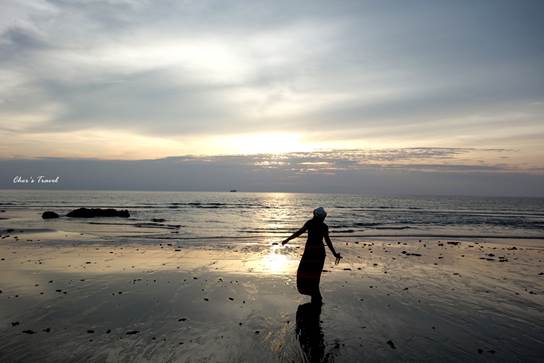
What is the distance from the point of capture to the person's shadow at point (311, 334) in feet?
23.2

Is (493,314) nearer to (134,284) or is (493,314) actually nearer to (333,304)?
(333,304)

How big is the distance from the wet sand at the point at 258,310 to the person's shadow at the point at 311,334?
1.0 inches

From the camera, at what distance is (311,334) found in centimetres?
812

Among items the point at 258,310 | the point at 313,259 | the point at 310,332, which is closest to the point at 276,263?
the point at 313,259

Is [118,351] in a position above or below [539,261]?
above

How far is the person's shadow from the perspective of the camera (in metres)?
7.08

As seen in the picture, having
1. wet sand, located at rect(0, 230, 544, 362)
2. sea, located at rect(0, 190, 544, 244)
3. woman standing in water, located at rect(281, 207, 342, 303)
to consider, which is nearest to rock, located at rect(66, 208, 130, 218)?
sea, located at rect(0, 190, 544, 244)

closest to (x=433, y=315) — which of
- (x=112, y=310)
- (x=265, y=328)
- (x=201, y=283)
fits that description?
(x=265, y=328)

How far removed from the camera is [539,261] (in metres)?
19.3

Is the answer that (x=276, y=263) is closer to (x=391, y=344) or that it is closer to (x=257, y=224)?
(x=391, y=344)

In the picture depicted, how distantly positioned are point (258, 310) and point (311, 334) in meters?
2.15

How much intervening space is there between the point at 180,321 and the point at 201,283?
3998 mm

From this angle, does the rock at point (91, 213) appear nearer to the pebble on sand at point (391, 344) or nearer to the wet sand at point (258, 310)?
the wet sand at point (258, 310)

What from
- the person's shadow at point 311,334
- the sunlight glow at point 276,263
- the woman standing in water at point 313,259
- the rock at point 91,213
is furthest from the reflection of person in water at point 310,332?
the rock at point 91,213
